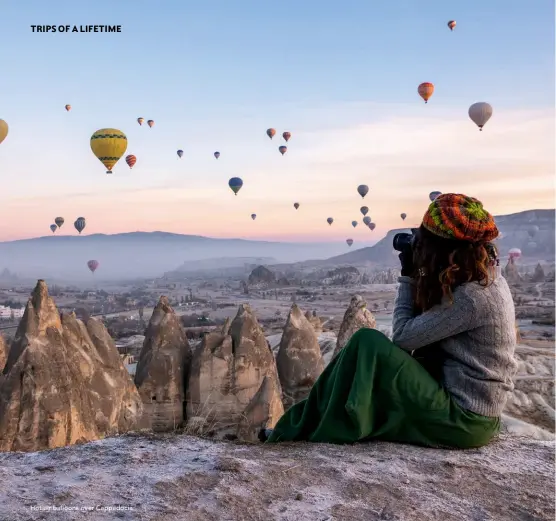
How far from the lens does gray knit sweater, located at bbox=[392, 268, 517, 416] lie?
2.81 meters

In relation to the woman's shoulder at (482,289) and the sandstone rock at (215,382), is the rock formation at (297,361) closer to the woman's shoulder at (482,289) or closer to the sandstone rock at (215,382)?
the sandstone rock at (215,382)

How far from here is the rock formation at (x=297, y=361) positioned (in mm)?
11492

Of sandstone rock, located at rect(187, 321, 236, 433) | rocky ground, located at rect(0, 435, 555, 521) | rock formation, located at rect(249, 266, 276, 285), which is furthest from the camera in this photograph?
rock formation, located at rect(249, 266, 276, 285)

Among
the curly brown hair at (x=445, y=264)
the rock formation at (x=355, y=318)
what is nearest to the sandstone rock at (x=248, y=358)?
the rock formation at (x=355, y=318)

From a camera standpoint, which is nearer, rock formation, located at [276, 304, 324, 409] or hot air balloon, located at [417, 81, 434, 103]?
rock formation, located at [276, 304, 324, 409]

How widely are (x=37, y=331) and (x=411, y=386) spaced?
584 centimetres

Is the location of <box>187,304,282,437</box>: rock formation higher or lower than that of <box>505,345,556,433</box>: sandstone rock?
higher

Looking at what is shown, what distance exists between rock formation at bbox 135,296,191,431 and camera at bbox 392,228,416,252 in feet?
24.0

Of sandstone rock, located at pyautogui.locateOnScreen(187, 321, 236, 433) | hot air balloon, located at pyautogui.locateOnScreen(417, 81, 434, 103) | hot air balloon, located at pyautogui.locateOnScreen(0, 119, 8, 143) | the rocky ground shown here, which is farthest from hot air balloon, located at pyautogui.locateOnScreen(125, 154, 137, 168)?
the rocky ground

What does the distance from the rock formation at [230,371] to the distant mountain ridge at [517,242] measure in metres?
99.6

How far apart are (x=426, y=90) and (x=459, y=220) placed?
2630 centimetres

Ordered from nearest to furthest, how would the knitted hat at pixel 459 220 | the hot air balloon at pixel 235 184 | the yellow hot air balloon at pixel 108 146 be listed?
the knitted hat at pixel 459 220
the yellow hot air balloon at pixel 108 146
the hot air balloon at pixel 235 184

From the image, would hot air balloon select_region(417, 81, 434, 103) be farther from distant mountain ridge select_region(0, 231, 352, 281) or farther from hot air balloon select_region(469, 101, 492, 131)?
distant mountain ridge select_region(0, 231, 352, 281)

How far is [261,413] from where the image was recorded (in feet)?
25.4
